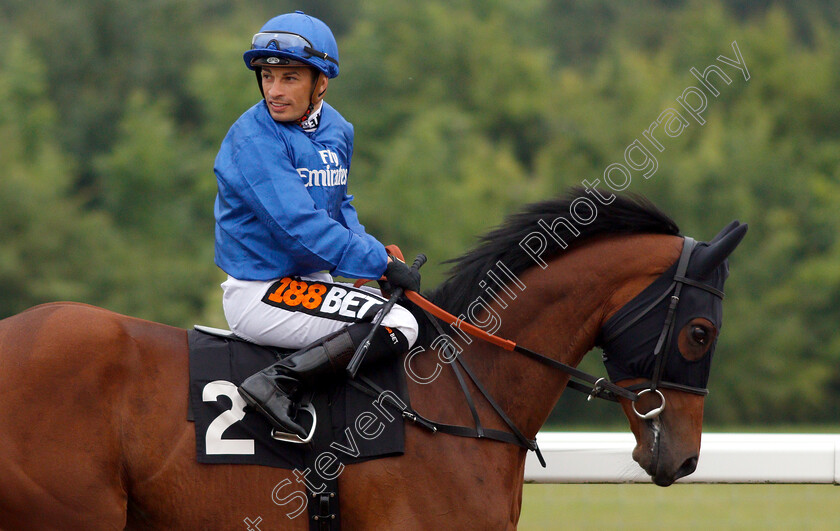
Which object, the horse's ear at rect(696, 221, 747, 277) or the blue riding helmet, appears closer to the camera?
the horse's ear at rect(696, 221, 747, 277)

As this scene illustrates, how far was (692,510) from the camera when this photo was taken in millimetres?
5773

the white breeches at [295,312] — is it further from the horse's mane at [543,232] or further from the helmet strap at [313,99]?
the helmet strap at [313,99]

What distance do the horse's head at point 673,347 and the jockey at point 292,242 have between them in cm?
84

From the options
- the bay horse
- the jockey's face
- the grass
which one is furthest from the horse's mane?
the grass

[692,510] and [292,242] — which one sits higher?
[292,242]

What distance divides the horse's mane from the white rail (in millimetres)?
1342

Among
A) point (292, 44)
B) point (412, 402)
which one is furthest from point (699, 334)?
point (292, 44)

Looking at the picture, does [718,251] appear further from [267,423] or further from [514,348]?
[267,423]

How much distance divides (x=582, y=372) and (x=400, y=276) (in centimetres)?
76

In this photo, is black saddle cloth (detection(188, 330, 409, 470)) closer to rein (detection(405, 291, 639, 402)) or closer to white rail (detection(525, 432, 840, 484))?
rein (detection(405, 291, 639, 402))

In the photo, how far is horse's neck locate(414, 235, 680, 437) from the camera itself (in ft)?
11.8

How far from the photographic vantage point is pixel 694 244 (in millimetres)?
3580

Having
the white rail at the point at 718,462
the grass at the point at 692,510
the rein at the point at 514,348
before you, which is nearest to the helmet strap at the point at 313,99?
the rein at the point at 514,348

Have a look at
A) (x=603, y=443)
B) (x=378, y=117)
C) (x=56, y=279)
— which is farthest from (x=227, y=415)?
(x=378, y=117)
